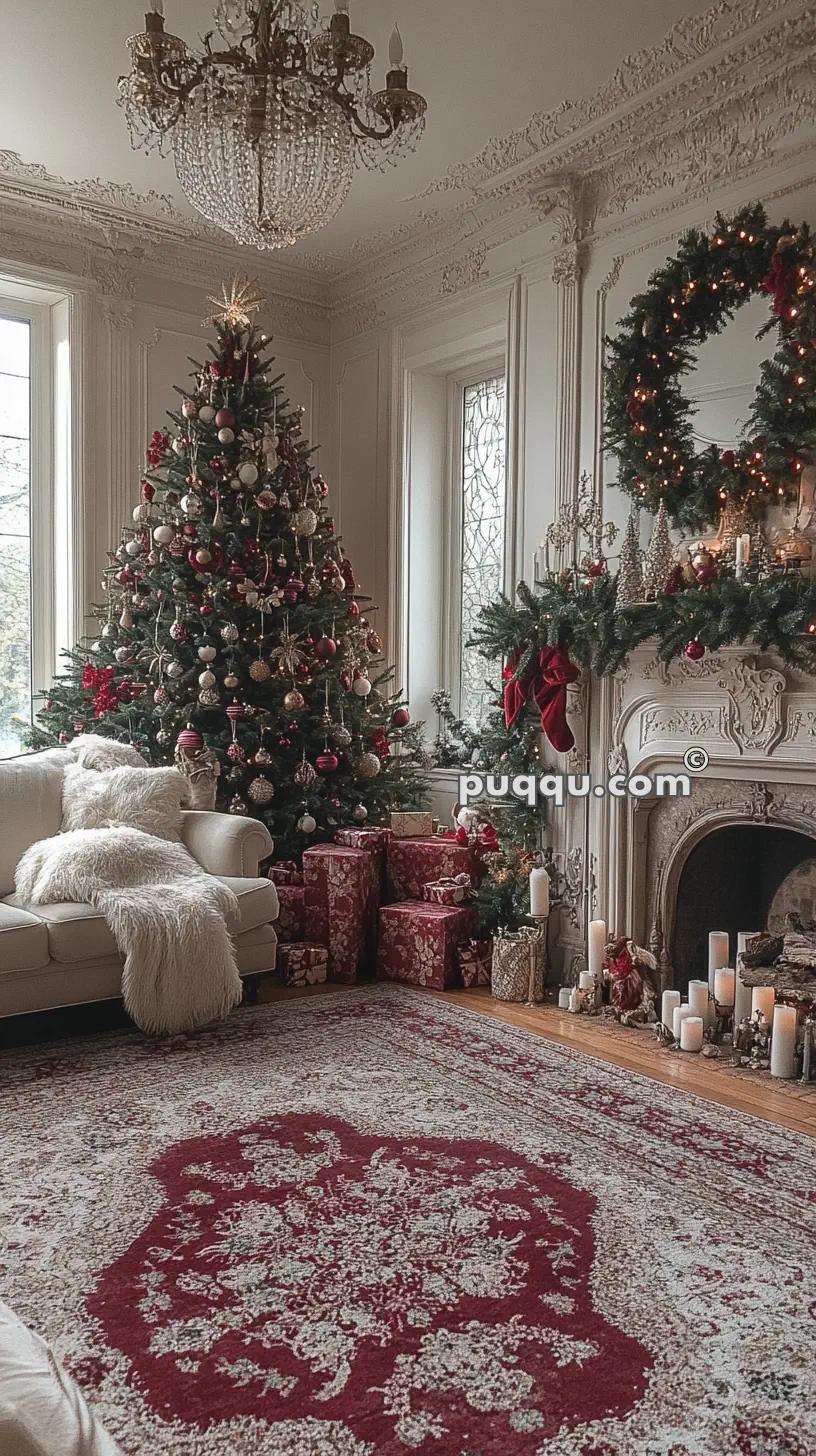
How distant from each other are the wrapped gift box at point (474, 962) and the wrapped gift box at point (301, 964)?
1.97 feet

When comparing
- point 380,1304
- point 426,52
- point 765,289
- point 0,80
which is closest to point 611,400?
point 765,289

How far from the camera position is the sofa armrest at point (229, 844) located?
14.4ft

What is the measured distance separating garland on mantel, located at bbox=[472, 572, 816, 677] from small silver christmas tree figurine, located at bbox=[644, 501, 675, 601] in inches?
2.6

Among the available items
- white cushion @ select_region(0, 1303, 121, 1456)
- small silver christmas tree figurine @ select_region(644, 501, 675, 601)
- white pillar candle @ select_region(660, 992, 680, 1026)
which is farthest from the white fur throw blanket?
white cushion @ select_region(0, 1303, 121, 1456)

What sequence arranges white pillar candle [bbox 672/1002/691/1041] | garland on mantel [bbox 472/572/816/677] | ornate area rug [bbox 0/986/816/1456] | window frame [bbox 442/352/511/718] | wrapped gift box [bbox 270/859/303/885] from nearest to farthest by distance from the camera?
1. ornate area rug [bbox 0/986/816/1456]
2. garland on mantel [bbox 472/572/816/677]
3. white pillar candle [bbox 672/1002/691/1041]
4. wrapped gift box [bbox 270/859/303/885]
5. window frame [bbox 442/352/511/718]

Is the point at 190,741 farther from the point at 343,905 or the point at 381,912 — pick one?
the point at 381,912

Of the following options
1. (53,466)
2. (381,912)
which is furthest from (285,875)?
(53,466)

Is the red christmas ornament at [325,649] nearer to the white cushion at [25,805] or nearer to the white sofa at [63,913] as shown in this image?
the white sofa at [63,913]

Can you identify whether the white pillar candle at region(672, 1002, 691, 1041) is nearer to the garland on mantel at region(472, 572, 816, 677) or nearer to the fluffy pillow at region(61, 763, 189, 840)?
the garland on mantel at region(472, 572, 816, 677)

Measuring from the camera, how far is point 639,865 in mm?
4637

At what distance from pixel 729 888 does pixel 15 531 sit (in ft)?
12.9

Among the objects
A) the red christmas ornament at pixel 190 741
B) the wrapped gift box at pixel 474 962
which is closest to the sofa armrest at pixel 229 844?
the red christmas ornament at pixel 190 741

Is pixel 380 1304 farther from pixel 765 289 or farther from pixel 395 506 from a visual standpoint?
pixel 395 506

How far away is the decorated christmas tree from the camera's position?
5105mm
